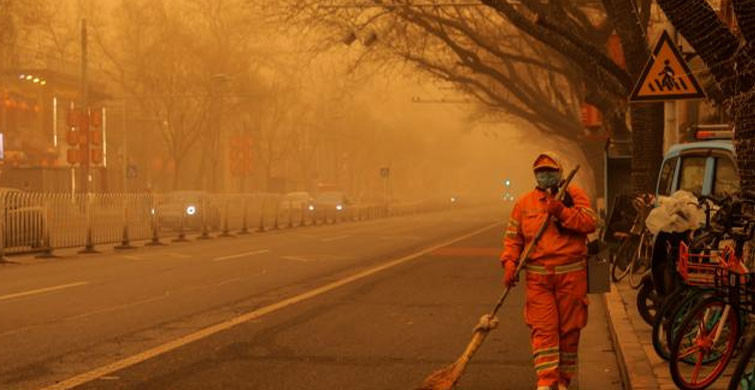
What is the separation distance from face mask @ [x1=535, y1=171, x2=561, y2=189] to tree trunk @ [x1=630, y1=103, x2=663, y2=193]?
36.4 feet

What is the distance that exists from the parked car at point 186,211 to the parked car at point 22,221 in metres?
5.96

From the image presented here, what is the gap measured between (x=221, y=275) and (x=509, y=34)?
770 inches

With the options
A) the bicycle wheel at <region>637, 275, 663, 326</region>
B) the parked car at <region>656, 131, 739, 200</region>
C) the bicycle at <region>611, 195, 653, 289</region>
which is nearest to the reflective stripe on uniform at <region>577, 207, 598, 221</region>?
the bicycle wheel at <region>637, 275, 663, 326</region>

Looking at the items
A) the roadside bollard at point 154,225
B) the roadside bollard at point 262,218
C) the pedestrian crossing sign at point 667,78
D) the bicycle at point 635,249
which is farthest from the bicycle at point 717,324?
the roadside bollard at point 262,218

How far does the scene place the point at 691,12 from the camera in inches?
351

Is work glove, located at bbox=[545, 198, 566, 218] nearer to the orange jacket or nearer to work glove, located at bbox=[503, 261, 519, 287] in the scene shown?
the orange jacket

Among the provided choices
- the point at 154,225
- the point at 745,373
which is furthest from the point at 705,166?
the point at 154,225

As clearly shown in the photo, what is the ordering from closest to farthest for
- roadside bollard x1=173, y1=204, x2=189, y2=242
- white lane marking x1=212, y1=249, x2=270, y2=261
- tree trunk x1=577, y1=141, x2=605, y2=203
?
white lane marking x1=212, y1=249, x2=270, y2=261 < roadside bollard x1=173, y1=204, x2=189, y2=242 < tree trunk x1=577, y1=141, x2=605, y2=203

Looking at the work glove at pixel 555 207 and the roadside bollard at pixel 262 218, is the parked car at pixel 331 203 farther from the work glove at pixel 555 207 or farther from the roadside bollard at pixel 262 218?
the work glove at pixel 555 207

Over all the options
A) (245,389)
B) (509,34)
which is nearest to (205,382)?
(245,389)

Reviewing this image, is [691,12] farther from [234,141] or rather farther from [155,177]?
[155,177]

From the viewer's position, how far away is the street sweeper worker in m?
6.86

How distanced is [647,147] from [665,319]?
410 inches

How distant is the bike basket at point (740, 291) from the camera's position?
6.87 m
